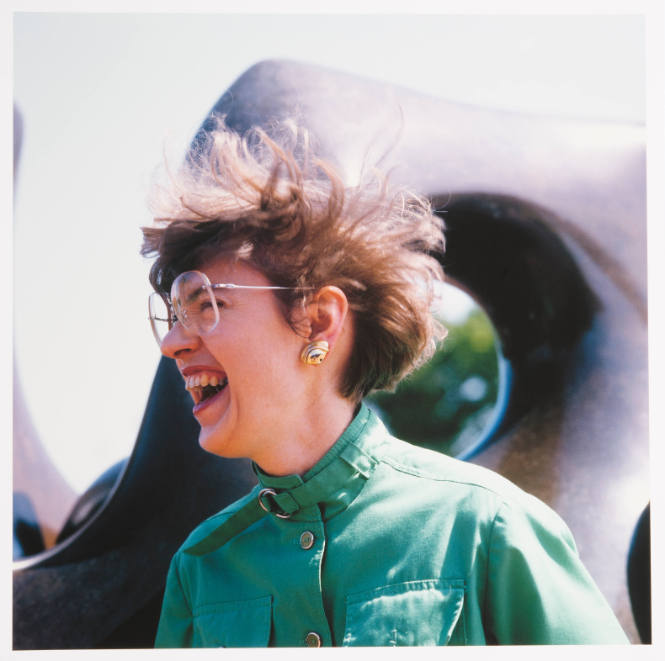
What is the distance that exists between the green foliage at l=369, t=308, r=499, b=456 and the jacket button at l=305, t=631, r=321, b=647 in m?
2.25

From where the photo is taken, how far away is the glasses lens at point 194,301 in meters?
1.69

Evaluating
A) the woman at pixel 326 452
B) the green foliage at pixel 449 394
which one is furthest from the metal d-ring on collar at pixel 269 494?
the green foliage at pixel 449 394

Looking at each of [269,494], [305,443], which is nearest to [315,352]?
[305,443]

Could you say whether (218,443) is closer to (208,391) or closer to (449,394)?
(208,391)

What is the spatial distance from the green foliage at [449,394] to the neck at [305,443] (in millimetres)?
2135

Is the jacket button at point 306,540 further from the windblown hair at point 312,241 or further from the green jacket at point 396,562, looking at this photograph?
the windblown hair at point 312,241

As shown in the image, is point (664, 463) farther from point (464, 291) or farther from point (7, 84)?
point (7, 84)

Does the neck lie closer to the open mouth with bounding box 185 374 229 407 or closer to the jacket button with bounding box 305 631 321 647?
the open mouth with bounding box 185 374 229 407

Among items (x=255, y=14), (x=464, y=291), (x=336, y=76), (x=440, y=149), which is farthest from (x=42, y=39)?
(x=464, y=291)

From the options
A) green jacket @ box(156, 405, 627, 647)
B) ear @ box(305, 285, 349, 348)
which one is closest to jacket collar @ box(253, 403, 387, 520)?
green jacket @ box(156, 405, 627, 647)

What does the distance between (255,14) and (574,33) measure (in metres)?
0.91

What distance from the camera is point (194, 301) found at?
1.70 m

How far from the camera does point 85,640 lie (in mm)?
2182

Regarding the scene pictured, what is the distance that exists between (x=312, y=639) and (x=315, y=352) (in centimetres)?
59
